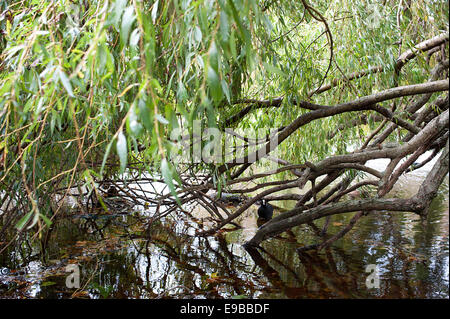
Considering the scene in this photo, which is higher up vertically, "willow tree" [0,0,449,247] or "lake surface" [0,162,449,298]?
"willow tree" [0,0,449,247]

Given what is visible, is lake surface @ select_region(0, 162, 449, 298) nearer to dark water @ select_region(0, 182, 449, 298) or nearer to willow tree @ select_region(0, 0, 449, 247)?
dark water @ select_region(0, 182, 449, 298)

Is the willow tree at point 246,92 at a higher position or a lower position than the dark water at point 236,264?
higher

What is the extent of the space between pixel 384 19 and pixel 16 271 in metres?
2.87

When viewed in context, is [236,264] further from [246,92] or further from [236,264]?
[246,92]

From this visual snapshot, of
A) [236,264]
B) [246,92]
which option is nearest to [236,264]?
[236,264]

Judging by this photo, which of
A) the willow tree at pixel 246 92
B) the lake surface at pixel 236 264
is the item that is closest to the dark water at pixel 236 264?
the lake surface at pixel 236 264

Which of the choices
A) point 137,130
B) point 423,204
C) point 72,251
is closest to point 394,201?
point 423,204

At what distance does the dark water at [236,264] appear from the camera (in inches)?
96.0

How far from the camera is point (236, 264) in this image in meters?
3.00

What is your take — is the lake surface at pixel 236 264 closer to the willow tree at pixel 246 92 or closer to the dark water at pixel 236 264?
the dark water at pixel 236 264

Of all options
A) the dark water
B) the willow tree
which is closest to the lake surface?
the dark water

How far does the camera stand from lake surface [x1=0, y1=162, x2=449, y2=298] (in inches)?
96.0

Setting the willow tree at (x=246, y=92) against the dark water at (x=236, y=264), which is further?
the dark water at (x=236, y=264)

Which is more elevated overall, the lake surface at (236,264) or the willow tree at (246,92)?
the willow tree at (246,92)
